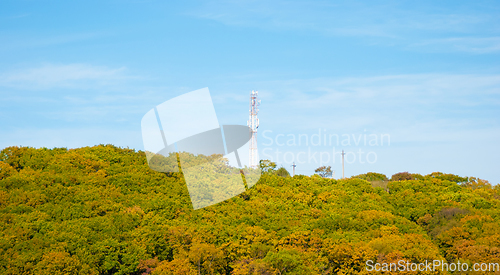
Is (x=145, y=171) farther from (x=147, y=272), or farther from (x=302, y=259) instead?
(x=302, y=259)

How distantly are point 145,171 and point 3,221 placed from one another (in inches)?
531

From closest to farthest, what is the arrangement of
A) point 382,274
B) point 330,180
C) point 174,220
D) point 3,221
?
point 382,274, point 3,221, point 174,220, point 330,180

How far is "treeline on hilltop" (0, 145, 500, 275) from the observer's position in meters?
28.8

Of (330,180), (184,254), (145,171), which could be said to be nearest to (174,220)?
(184,254)

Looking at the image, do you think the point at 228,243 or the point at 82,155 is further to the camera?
the point at 82,155

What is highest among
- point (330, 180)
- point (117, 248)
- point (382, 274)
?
point (330, 180)

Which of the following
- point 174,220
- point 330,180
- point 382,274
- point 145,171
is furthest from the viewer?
point 330,180

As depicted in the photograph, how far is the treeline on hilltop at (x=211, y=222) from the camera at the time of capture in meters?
28.8

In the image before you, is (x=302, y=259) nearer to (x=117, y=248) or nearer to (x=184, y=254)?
(x=184, y=254)

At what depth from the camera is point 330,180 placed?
153ft

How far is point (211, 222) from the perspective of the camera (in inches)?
1401

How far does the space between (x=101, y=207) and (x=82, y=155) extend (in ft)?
31.6

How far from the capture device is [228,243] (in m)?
31.6

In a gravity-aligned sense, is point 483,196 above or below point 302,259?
above
